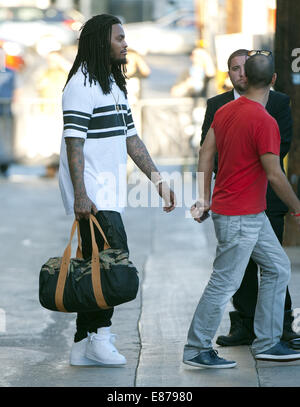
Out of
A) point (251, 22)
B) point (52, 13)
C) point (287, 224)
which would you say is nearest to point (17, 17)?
point (52, 13)

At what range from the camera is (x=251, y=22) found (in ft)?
54.4

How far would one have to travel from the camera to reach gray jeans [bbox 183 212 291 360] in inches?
228

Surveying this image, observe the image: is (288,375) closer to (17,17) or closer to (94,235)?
(94,235)

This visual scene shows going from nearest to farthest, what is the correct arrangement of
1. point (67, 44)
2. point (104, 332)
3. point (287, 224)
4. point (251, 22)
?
point (104, 332) < point (287, 224) < point (251, 22) < point (67, 44)

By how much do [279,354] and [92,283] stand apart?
1.14m

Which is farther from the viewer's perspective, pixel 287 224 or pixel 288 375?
pixel 287 224

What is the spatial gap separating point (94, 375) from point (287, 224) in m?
4.55

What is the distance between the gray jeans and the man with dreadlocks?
433 millimetres

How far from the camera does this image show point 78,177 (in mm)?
5785
